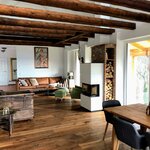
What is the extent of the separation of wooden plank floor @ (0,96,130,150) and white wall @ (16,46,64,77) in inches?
163

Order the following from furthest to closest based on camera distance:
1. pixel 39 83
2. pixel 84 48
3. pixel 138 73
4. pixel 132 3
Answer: pixel 39 83, pixel 84 48, pixel 138 73, pixel 132 3

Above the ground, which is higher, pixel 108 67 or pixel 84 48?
pixel 84 48

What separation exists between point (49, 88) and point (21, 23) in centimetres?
481

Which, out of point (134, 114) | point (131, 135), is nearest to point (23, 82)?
point (134, 114)

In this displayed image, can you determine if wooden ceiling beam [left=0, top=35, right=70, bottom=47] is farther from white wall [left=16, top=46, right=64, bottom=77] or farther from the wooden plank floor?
the wooden plank floor

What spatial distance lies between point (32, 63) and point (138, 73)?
234 inches

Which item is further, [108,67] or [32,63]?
[32,63]

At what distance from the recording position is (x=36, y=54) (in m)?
9.45

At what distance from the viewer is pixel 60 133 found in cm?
394

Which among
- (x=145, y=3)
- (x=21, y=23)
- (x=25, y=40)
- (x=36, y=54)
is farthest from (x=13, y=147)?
(x=36, y=54)

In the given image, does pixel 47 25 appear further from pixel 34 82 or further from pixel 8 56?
pixel 8 56

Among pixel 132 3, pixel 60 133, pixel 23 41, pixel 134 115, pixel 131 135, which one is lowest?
pixel 60 133

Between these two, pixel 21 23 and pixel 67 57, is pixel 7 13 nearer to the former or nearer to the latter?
pixel 21 23

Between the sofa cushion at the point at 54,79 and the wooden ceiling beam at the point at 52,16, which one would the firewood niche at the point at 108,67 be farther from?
the sofa cushion at the point at 54,79
